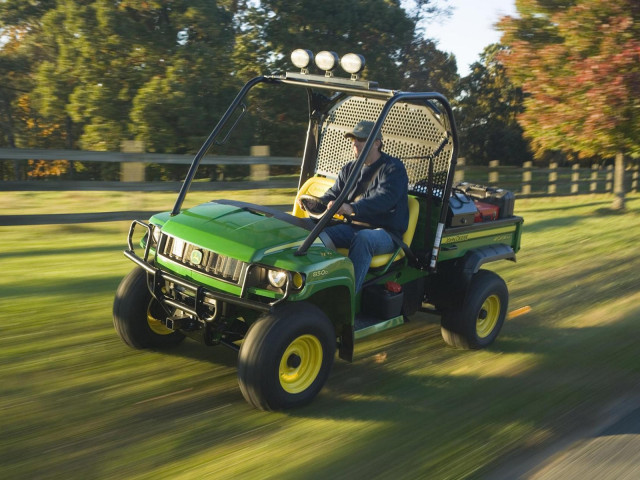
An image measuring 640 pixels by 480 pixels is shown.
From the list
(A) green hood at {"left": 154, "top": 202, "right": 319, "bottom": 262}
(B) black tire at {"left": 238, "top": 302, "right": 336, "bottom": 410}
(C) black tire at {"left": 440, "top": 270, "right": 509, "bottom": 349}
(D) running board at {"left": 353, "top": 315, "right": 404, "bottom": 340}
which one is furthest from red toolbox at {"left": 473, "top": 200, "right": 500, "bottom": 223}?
(B) black tire at {"left": 238, "top": 302, "right": 336, "bottom": 410}

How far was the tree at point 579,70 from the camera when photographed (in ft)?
40.9

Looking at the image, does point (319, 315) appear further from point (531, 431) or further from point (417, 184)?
point (417, 184)

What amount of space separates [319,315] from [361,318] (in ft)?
2.58

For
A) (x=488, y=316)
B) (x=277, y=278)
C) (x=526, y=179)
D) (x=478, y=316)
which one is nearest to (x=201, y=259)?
(x=277, y=278)

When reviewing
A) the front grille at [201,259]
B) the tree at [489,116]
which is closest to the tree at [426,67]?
the tree at [489,116]

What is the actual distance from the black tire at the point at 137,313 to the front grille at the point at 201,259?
347 mm

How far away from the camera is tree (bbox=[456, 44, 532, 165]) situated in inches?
1315

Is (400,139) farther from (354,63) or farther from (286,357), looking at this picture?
(286,357)

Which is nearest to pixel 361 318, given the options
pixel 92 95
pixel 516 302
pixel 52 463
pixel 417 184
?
pixel 417 184

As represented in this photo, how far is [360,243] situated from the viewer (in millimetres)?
4703

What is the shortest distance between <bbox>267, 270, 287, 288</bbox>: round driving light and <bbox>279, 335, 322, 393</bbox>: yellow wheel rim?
34 cm

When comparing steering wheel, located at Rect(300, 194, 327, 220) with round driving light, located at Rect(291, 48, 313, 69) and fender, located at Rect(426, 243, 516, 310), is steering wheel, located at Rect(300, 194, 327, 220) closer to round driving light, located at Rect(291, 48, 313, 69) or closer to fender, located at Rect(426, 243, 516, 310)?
round driving light, located at Rect(291, 48, 313, 69)

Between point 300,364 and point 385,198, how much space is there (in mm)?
1353

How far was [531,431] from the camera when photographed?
4172mm
